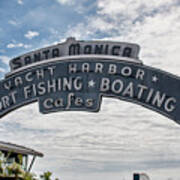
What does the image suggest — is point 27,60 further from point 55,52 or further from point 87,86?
point 87,86

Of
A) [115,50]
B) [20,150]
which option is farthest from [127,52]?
[20,150]

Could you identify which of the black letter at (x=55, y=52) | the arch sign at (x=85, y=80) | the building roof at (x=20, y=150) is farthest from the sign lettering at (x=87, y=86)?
the building roof at (x=20, y=150)

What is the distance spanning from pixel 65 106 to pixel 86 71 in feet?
4.19

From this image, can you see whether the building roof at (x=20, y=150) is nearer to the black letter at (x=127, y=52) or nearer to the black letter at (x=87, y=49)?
the black letter at (x=87, y=49)

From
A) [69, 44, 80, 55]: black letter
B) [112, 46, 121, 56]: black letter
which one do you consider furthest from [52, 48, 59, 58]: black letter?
[112, 46, 121, 56]: black letter

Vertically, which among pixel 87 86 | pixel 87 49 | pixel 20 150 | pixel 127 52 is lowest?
pixel 20 150

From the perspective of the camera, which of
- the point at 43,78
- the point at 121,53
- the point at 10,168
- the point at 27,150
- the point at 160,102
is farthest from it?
the point at 27,150

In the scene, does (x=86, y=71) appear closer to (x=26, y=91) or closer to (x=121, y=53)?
(x=121, y=53)

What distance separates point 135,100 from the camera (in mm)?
9445

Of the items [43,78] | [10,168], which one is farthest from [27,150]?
[10,168]

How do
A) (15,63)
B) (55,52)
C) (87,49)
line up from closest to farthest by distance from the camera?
(87,49), (55,52), (15,63)

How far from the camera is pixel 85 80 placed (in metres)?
10.1

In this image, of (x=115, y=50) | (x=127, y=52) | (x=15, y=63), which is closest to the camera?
(x=127, y=52)

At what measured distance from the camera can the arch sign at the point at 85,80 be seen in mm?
9266
